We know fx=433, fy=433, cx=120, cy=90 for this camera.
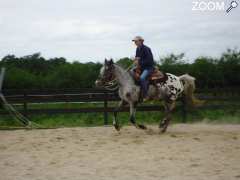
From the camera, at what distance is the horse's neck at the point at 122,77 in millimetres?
10859

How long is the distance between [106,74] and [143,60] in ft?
3.30

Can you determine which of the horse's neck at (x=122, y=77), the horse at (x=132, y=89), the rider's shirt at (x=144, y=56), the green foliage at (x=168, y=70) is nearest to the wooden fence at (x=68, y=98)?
the horse at (x=132, y=89)

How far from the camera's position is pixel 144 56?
10875 mm

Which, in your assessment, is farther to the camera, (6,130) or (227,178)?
(6,130)

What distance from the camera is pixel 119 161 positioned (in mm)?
7195

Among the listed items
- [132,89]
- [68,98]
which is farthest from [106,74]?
[68,98]

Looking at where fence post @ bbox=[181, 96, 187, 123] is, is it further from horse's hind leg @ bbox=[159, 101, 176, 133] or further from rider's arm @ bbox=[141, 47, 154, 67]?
rider's arm @ bbox=[141, 47, 154, 67]

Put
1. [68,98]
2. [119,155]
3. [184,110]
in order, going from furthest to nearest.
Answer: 1. [184,110]
2. [68,98]
3. [119,155]

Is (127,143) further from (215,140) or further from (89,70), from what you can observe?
(89,70)

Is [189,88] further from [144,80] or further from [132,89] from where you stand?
[132,89]

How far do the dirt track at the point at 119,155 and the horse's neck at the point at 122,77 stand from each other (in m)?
1.25

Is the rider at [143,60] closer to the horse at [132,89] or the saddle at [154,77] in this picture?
the saddle at [154,77]

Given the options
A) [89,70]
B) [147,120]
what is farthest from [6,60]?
[147,120]

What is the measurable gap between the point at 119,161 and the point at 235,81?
14.3 metres
